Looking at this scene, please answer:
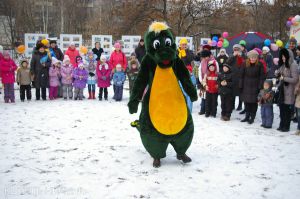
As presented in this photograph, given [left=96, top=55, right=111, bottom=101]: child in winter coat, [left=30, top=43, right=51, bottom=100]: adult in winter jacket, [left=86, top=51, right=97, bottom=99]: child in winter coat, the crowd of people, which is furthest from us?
[left=86, top=51, right=97, bottom=99]: child in winter coat

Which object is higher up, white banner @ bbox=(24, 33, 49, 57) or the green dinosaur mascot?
white banner @ bbox=(24, 33, 49, 57)

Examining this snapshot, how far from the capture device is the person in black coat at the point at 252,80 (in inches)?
327

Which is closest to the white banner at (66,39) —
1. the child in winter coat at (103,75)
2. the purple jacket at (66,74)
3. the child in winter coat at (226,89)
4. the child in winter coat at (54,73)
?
the child in winter coat at (54,73)

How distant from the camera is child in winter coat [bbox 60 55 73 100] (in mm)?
11742

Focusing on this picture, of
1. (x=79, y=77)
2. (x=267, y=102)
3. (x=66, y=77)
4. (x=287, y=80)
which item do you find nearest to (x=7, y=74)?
(x=66, y=77)

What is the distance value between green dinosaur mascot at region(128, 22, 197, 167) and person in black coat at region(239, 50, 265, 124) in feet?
11.9

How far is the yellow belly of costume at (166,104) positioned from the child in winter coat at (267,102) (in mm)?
3669

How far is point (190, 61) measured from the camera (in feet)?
33.8

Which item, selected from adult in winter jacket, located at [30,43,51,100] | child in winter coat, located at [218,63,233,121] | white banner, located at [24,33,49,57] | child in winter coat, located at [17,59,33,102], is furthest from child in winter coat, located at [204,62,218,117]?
white banner, located at [24,33,49,57]

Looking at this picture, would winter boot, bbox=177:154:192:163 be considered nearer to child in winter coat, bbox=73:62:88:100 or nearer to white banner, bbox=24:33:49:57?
child in winter coat, bbox=73:62:88:100

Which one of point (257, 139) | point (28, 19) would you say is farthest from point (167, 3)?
point (257, 139)

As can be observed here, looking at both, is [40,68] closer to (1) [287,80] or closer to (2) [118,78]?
(2) [118,78]

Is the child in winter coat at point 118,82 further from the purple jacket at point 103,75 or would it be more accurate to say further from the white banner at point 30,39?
the white banner at point 30,39

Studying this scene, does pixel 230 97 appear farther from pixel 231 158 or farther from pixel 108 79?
pixel 108 79
